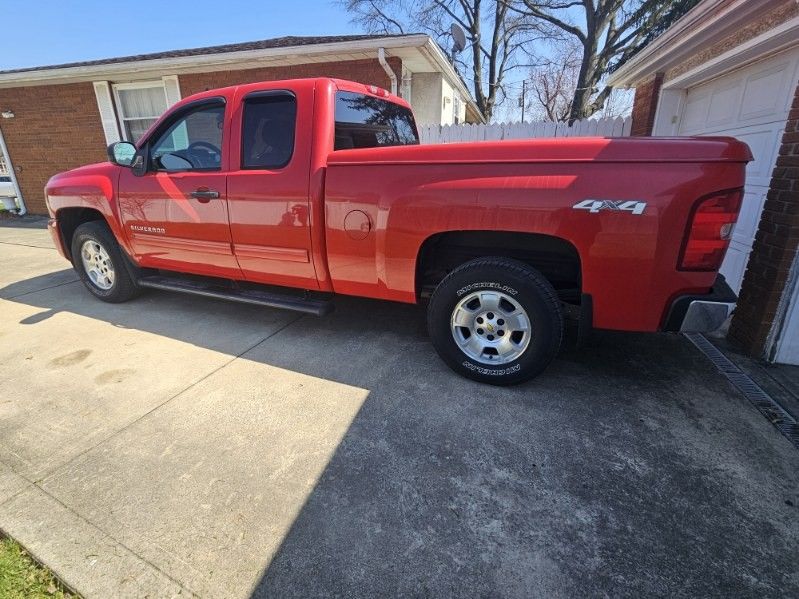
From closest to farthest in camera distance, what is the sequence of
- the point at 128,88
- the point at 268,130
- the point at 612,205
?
the point at 612,205 → the point at 268,130 → the point at 128,88

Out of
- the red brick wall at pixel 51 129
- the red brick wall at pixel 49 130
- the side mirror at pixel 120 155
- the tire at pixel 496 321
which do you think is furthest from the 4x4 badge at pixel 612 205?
the red brick wall at pixel 49 130

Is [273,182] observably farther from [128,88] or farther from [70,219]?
[128,88]

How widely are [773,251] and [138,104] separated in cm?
1235

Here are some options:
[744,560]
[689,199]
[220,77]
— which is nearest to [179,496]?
[744,560]

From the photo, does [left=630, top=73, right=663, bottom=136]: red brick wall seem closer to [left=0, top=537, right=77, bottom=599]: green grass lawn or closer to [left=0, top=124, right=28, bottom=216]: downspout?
[left=0, top=537, right=77, bottom=599]: green grass lawn

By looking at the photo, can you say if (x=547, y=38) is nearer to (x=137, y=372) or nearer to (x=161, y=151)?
(x=161, y=151)

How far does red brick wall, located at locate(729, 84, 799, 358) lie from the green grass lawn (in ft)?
15.2

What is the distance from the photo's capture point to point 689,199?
2.22m

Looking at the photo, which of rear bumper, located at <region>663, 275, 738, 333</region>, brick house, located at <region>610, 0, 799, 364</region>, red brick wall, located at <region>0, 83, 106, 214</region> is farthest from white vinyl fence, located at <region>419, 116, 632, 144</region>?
red brick wall, located at <region>0, 83, 106, 214</region>

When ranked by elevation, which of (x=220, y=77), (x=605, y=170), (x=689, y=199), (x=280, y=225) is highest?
(x=220, y=77)

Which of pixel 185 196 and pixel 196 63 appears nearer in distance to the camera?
pixel 185 196

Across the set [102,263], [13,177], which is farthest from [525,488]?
[13,177]

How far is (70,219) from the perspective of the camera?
488 cm

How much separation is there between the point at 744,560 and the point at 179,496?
2.53 meters
